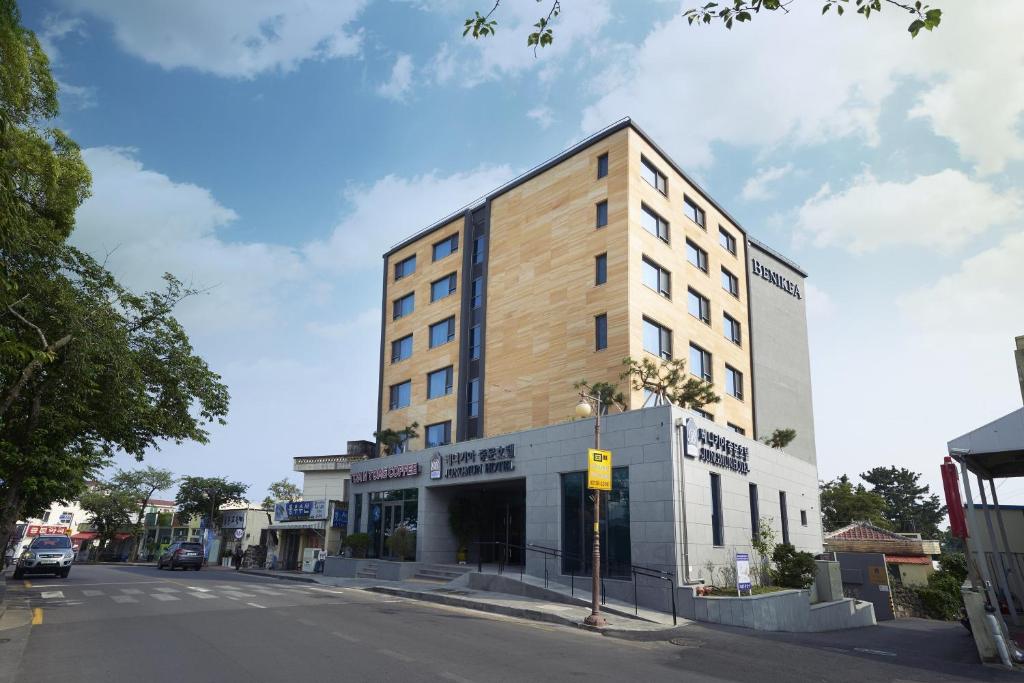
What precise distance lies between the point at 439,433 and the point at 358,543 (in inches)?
265

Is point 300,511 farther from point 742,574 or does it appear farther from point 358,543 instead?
point 742,574

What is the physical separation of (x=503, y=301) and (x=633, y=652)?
22.2 metres

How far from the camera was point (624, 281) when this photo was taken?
90.3 ft

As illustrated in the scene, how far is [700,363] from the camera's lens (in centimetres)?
Answer: 3234

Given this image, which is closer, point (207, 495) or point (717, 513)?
point (717, 513)

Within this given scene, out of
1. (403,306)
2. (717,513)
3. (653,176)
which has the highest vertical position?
(653,176)

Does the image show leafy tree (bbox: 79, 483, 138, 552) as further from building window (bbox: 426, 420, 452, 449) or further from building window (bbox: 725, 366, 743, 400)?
building window (bbox: 725, 366, 743, 400)

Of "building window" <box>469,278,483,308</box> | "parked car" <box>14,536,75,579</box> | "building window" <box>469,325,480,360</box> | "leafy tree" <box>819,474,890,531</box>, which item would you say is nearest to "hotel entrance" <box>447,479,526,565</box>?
"building window" <box>469,325,480,360</box>

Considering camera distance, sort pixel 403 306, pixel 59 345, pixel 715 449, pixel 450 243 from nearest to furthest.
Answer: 1. pixel 59 345
2. pixel 715 449
3. pixel 450 243
4. pixel 403 306

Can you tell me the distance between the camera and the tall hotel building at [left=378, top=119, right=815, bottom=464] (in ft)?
94.0

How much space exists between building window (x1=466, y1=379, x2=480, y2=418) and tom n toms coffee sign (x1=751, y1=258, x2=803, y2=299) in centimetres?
1815

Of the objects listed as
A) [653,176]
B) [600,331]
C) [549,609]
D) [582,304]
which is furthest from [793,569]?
[653,176]

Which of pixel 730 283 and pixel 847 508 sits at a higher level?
pixel 730 283

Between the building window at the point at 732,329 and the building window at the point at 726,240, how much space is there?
4.11 meters
